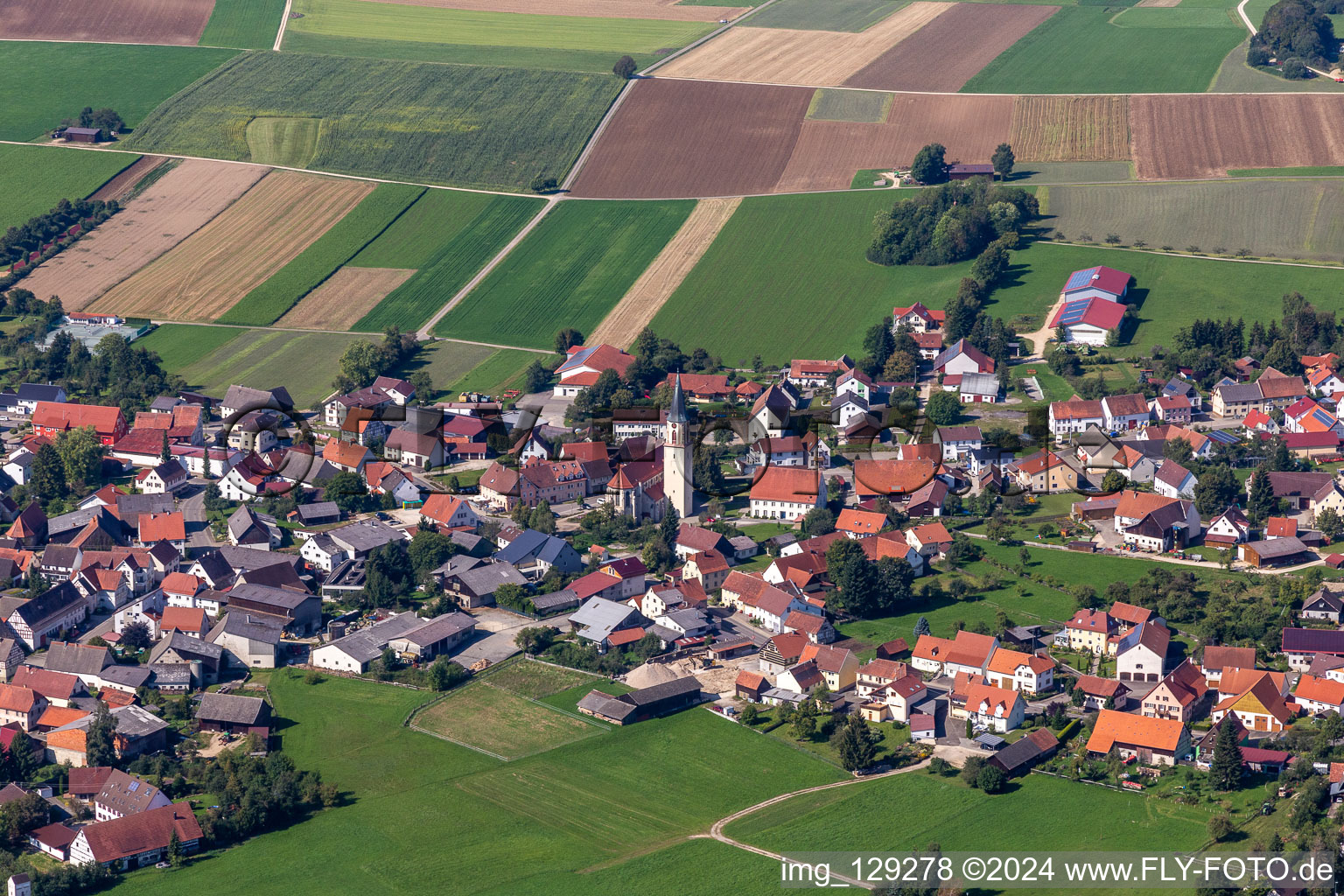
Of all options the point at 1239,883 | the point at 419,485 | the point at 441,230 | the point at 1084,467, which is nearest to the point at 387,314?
the point at 441,230

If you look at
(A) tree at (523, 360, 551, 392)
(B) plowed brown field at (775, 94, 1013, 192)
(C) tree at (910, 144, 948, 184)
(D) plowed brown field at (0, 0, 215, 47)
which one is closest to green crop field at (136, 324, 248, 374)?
(A) tree at (523, 360, 551, 392)

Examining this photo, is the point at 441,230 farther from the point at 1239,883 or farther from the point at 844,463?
the point at 1239,883

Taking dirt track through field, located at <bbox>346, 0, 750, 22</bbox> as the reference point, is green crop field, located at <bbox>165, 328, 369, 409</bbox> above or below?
below

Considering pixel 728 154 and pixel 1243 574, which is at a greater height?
pixel 728 154

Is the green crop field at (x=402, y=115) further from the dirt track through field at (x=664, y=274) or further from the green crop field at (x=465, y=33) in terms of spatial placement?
the dirt track through field at (x=664, y=274)

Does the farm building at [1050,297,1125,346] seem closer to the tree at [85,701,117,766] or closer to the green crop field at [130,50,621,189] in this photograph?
the green crop field at [130,50,621,189]
